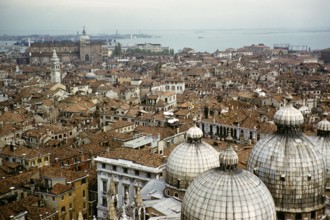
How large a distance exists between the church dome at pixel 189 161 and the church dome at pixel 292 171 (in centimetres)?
202

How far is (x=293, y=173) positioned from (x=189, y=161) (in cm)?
331

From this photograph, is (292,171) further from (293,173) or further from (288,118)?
(288,118)

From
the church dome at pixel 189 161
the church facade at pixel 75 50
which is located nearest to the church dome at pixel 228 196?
the church dome at pixel 189 161

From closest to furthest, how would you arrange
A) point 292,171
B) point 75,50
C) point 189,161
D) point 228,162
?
point 228,162, point 292,171, point 189,161, point 75,50

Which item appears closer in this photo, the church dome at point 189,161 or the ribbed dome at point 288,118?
the ribbed dome at point 288,118

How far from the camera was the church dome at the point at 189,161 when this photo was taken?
13.8 m

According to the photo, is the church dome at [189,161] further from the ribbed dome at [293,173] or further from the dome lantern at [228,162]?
the dome lantern at [228,162]

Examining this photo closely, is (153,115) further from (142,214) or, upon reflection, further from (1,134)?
(142,214)

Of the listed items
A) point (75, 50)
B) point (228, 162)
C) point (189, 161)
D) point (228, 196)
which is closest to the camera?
point (228, 196)

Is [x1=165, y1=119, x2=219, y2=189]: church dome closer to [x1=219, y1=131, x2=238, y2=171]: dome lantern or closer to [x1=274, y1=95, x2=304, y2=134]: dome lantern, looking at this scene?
[x1=274, y1=95, x2=304, y2=134]: dome lantern

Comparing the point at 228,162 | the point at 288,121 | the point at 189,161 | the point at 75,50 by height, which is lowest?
the point at 75,50

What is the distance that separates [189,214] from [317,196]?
3.46m

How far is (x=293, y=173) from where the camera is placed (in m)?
11.5

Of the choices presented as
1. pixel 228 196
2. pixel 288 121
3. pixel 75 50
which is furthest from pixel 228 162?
pixel 75 50
